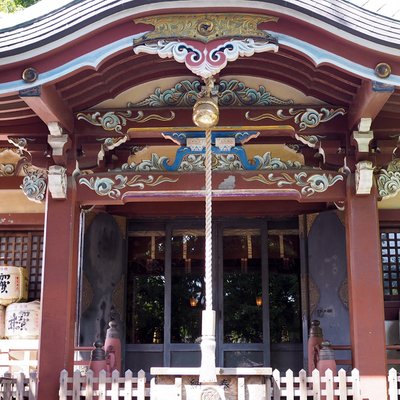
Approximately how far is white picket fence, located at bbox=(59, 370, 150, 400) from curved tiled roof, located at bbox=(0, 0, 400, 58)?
304 centimetres

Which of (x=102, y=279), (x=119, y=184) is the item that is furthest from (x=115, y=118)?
(x=102, y=279)

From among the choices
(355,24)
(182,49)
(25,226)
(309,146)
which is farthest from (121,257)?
(355,24)

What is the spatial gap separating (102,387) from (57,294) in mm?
1083

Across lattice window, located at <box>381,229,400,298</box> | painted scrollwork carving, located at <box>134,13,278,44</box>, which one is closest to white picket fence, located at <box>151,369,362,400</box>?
lattice window, located at <box>381,229,400,298</box>

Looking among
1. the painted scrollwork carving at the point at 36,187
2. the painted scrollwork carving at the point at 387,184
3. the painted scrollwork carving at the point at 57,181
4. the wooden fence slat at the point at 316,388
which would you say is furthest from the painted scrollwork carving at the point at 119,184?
the wooden fence slat at the point at 316,388

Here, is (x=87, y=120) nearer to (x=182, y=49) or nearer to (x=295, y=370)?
(x=182, y=49)

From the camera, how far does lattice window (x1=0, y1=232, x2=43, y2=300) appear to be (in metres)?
8.84

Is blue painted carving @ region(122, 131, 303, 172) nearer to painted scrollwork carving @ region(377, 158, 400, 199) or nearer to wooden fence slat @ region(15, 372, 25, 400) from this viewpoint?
painted scrollwork carving @ region(377, 158, 400, 199)

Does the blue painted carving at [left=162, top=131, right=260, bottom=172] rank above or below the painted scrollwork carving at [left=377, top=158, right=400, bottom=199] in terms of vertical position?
above

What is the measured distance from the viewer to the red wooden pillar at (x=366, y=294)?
640 centimetres

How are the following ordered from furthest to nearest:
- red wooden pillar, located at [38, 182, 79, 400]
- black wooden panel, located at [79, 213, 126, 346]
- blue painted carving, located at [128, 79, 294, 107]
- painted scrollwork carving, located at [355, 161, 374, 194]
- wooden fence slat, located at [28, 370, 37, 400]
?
1. black wooden panel, located at [79, 213, 126, 346]
2. blue painted carving, located at [128, 79, 294, 107]
3. painted scrollwork carving, located at [355, 161, 374, 194]
4. red wooden pillar, located at [38, 182, 79, 400]
5. wooden fence slat, located at [28, 370, 37, 400]

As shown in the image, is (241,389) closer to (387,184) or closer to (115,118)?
(387,184)

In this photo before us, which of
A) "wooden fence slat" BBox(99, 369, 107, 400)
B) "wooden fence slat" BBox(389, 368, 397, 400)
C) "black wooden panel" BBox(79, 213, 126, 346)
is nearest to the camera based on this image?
"wooden fence slat" BBox(99, 369, 107, 400)

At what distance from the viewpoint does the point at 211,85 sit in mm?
6230
